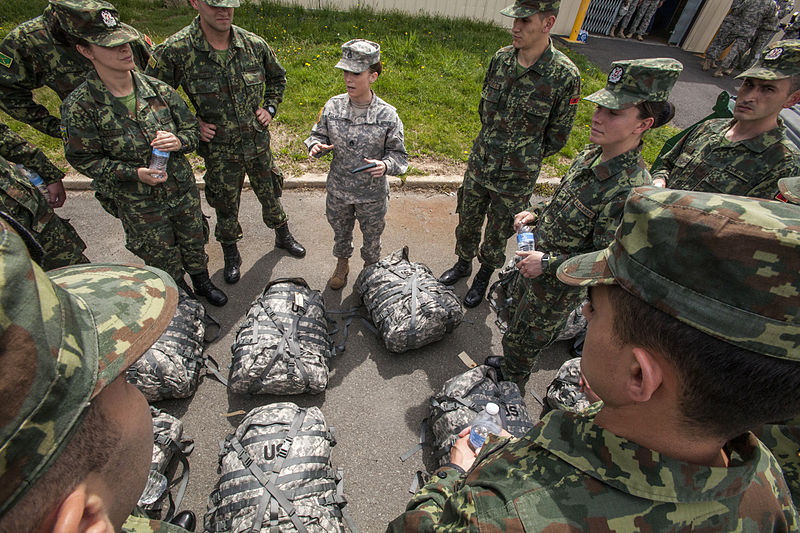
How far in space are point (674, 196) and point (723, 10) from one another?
14657 millimetres

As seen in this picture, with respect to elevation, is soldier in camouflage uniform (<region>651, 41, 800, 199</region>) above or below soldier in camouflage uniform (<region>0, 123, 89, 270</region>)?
above

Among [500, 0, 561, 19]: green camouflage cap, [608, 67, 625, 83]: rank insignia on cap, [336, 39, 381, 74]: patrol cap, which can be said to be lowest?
[336, 39, 381, 74]: patrol cap

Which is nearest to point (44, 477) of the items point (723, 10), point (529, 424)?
point (529, 424)

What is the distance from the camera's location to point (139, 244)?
345 cm

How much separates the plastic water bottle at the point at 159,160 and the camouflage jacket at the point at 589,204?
294 cm

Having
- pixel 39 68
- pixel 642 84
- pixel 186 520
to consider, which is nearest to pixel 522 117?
pixel 642 84

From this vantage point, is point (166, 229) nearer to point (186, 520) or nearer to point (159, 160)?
point (159, 160)

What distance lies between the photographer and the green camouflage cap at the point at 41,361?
29.5 inches

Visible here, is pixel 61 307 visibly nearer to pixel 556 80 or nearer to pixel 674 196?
pixel 674 196

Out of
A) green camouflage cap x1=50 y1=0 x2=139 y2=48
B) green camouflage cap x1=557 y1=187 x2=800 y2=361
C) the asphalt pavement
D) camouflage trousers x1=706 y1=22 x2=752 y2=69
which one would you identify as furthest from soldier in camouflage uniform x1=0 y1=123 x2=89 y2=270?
camouflage trousers x1=706 y1=22 x2=752 y2=69

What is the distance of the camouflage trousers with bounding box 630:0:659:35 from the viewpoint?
11.6m

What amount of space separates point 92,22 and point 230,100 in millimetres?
1123

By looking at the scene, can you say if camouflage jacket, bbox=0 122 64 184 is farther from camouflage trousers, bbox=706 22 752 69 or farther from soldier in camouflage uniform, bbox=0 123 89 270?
camouflage trousers, bbox=706 22 752 69

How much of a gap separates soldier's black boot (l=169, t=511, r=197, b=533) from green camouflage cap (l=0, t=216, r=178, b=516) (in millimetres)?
2160
